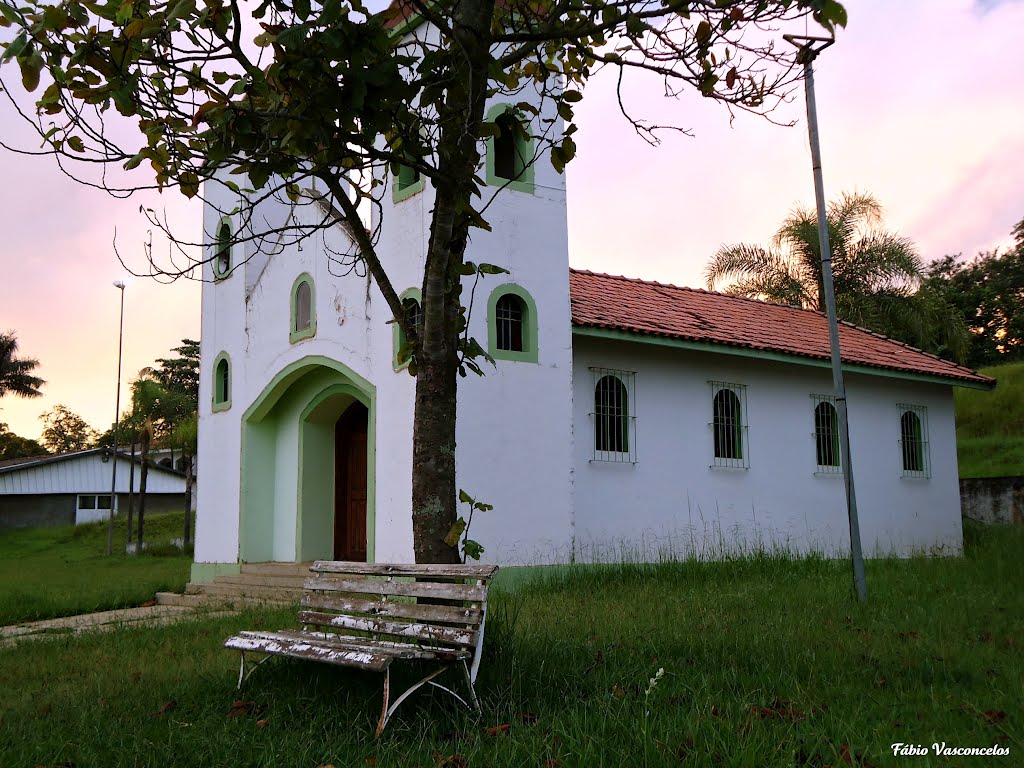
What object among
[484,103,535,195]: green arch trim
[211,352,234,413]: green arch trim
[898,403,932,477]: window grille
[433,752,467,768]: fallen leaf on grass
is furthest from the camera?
[898,403,932,477]: window grille

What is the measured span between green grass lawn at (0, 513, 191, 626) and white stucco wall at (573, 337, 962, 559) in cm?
725

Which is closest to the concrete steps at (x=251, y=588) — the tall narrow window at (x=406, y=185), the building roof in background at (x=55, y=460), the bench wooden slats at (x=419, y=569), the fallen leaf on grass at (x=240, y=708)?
the tall narrow window at (x=406, y=185)

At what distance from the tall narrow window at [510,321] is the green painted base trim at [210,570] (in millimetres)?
5821

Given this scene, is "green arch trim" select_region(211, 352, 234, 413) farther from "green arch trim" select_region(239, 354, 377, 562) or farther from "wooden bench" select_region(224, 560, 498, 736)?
"wooden bench" select_region(224, 560, 498, 736)

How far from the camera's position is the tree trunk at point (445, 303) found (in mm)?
5934

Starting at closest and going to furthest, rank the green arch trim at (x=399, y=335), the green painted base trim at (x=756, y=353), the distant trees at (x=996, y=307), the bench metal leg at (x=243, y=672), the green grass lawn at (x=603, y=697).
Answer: the green grass lawn at (x=603, y=697), the bench metal leg at (x=243, y=672), the green arch trim at (x=399, y=335), the green painted base trim at (x=756, y=353), the distant trees at (x=996, y=307)

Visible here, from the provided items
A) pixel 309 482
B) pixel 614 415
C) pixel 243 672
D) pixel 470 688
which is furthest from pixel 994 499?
pixel 243 672

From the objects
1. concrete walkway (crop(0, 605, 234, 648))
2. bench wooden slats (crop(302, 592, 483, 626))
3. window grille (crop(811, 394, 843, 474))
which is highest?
window grille (crop(811, 394, 843, 474))

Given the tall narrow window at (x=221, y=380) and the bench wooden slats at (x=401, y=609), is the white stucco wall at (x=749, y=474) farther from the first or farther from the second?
the tall narrow window at (x=221, y=380)

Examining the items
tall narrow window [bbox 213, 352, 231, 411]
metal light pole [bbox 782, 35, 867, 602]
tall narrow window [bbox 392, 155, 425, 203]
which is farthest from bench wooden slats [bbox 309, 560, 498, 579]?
tall narrow window [bbox 213, 352, 231, 411]

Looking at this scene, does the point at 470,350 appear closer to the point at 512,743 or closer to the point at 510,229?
the point at 512,743

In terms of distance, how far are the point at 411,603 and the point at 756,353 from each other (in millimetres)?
9518

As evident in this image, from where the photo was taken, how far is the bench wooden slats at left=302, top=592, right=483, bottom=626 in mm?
5480

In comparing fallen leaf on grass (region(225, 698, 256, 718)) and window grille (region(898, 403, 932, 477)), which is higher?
window grille (region(898, 403, 932, 477))
